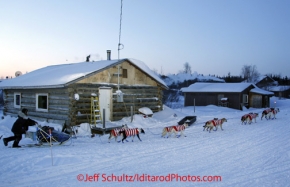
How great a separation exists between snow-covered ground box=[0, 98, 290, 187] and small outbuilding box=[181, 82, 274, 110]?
21908 mm

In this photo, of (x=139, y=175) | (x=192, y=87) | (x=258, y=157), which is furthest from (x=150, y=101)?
(x=192, y=87)

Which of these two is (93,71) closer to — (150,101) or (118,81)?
(118,81)

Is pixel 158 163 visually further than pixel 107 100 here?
No

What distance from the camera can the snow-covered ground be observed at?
6.27m

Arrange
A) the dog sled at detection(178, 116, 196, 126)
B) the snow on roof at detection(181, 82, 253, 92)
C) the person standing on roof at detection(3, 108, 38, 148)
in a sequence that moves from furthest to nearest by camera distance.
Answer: the snow on roof at detection(181, 82, 253, 92), the dog sled at detection(178, 116, 196, 126), the person standing on roof at detection(3, 108, 38, 148)

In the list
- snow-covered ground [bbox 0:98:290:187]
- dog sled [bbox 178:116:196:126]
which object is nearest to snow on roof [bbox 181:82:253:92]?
dog sled [bbox 178:116:196:126]

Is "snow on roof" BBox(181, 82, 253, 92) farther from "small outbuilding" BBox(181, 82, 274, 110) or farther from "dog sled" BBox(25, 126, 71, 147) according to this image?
"dog sled" BBox(25, 126, 71, 147)

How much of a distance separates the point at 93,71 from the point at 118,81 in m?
1.68

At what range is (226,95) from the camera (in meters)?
33.7

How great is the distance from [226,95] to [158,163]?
27788mm

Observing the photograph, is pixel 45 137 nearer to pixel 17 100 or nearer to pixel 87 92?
pixel 87 92

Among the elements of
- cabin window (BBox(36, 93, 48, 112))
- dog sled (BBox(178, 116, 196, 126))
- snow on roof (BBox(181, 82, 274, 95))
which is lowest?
dog sled (BBox(178, 116, 196, 126))

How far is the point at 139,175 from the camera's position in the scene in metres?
6.66

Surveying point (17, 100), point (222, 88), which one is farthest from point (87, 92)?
point (222, 88)
